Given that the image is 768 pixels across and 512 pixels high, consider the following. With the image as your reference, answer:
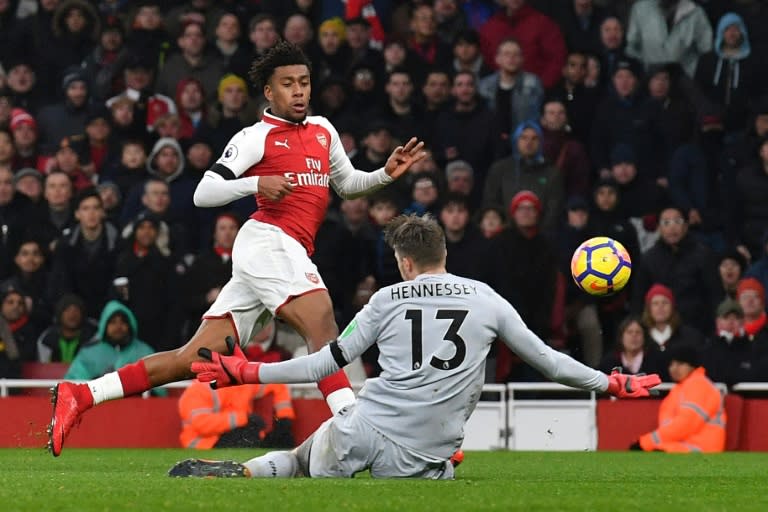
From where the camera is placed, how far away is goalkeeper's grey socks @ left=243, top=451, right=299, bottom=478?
8.52 meters

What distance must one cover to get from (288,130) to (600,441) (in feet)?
19.8

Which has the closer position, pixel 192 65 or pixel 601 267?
pixel 601 267

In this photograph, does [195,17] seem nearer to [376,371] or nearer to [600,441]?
[376,371]

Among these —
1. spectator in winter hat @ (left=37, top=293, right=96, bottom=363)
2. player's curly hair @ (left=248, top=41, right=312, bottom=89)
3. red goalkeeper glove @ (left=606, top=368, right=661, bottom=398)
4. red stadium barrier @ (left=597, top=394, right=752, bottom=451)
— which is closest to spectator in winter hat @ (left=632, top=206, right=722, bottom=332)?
red stadium barrier @ (left=597, top=394, right=752, bottom=451)

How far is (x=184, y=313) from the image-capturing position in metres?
15.9

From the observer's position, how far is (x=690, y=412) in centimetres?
1438

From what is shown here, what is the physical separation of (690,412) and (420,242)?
679 cm

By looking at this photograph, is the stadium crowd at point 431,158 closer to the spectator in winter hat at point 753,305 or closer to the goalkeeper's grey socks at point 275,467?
the spectator in winter hat at point 753,305

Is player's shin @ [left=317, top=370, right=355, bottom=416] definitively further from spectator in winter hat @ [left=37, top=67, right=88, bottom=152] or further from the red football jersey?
spectator in winter hat @ [left=37, top=67, right=88, bottom=152]

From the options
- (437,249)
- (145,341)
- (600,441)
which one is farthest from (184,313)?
(437,249)

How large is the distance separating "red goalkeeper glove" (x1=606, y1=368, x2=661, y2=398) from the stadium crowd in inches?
268

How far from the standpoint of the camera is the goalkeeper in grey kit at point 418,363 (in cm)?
816

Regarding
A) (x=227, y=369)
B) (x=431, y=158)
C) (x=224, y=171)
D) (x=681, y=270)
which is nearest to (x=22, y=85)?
(x=431, y=158)

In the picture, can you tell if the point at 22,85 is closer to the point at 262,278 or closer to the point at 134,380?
the point at 134,380
